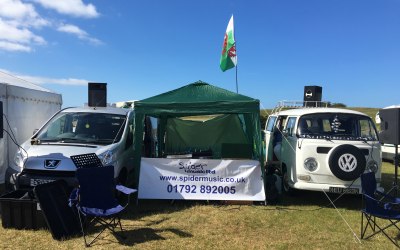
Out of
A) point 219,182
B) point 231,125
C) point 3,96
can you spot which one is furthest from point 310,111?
point 3,96

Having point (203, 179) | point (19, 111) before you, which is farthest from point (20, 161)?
point (203, 179)

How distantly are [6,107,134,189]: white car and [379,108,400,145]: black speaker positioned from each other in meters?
5.25

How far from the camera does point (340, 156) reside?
22.7 feet

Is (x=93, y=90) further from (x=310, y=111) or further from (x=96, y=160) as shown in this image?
(x=310, y=111)

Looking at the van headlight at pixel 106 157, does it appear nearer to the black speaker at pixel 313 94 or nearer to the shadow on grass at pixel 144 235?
the shadow on grass at pixel 144 235

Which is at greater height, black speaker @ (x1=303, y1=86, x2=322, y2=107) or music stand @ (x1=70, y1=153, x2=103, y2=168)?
black speaker @ (x1=303, y1=86, x2=322, y2=107)

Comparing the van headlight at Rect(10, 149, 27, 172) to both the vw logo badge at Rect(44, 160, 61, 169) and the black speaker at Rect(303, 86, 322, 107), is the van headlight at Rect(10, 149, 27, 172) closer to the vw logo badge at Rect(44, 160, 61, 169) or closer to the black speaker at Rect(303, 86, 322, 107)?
the vw logo badge at Rect(44, 160, 61, 169)

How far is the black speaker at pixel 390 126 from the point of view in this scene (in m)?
6.64

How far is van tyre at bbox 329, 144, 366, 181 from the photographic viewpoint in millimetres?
6891

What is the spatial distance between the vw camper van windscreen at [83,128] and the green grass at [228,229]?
158 cm

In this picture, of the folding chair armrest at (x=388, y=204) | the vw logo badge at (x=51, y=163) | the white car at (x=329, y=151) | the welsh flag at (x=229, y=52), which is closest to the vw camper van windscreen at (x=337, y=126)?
the white car at (x=329, y=151)

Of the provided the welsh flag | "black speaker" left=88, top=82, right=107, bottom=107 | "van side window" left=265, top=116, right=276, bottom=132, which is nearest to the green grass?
"van side window" left=265, top=116, right=276, bottom=132

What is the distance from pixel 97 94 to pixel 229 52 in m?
4.32

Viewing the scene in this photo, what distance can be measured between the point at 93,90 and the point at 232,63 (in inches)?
173
